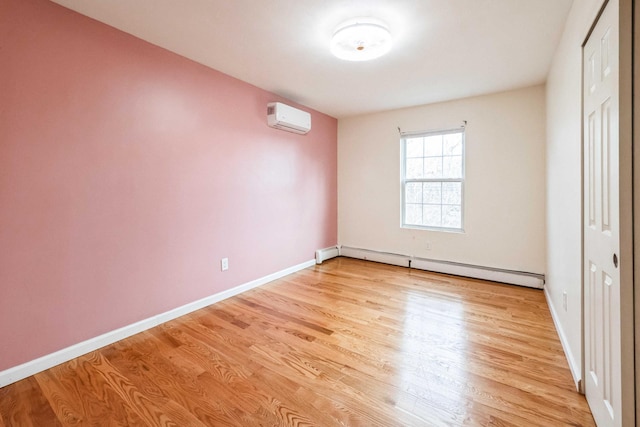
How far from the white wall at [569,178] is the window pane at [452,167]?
1269 mm

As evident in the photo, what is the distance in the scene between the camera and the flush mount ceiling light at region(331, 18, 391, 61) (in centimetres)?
208

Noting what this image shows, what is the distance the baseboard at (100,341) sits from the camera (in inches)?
70.8

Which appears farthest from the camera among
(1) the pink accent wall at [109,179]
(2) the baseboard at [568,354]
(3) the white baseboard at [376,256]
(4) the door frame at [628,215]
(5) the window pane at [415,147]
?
(3) the white baseboard at [376,256]

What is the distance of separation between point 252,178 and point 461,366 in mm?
2674

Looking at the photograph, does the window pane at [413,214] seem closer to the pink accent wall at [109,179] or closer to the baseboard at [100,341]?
the pink accent wall at [109,179]

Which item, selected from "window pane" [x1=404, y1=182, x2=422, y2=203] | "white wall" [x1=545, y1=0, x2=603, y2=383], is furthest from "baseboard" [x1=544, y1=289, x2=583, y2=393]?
"window pane" [x1=404, y1=182, x2=422, y2=203]

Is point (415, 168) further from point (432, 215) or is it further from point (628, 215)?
point (628, 215)

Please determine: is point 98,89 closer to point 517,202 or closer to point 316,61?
point 316,61

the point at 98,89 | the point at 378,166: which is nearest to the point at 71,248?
the point at 98,89

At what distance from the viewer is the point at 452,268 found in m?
3.91

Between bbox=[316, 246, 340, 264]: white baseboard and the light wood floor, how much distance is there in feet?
5.17

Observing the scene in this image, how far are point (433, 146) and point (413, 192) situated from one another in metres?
0.71

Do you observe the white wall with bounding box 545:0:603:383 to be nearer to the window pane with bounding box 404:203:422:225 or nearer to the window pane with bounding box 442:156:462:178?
the window pane with bounding box 442:156:462:178

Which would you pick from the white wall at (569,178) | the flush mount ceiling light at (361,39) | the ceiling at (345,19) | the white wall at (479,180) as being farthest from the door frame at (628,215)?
the white wall at (479,180)
